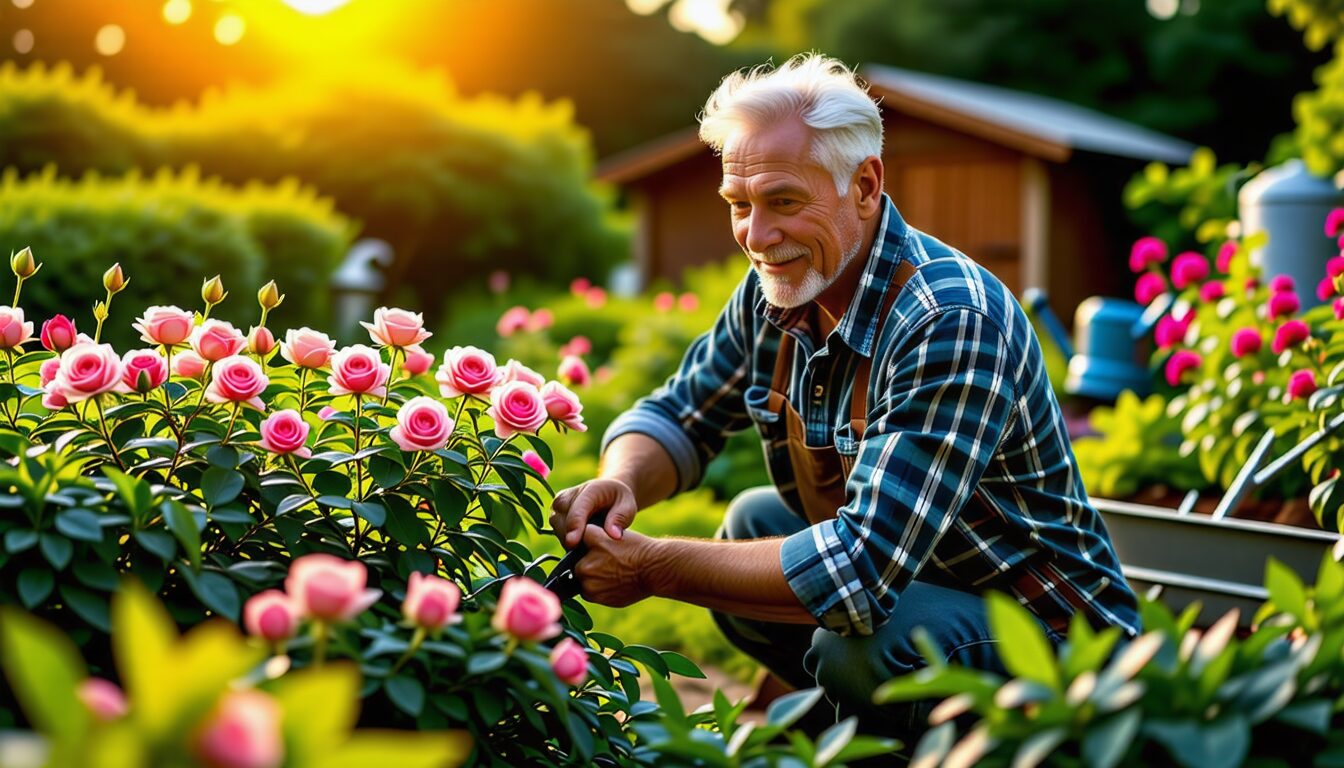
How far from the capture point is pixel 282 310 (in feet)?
31.0

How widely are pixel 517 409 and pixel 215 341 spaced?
0.46 meters

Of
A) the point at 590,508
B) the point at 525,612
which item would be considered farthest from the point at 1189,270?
the point at 525,612

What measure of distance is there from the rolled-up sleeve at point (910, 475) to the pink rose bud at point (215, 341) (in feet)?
3.07

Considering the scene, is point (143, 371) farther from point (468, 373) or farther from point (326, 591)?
point (326, 591)

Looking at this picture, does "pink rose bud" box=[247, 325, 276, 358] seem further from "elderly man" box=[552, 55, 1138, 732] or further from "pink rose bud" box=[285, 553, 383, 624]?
"pink rose bud" box=[285, 553, 383, 624]

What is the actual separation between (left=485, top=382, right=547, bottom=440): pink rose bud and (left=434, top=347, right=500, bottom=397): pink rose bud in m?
0.03

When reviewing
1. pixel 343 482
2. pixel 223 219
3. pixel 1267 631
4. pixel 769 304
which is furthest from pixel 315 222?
pixel 1267 631

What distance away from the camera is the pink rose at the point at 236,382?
6.23 feet

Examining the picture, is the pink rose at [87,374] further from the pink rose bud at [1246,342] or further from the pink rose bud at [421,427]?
the pink rose bud at [1246,342]

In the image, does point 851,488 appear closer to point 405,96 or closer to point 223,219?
point 223,219

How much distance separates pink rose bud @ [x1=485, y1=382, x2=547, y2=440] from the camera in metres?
2.06

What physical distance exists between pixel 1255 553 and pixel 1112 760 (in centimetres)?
227

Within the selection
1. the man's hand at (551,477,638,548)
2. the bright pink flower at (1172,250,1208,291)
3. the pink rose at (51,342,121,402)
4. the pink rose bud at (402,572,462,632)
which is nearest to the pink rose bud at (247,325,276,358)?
the pink rose at (51,342,121,402)

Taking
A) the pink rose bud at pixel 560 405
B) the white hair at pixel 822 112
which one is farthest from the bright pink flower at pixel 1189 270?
the pink rose bud at pixel 560 405
